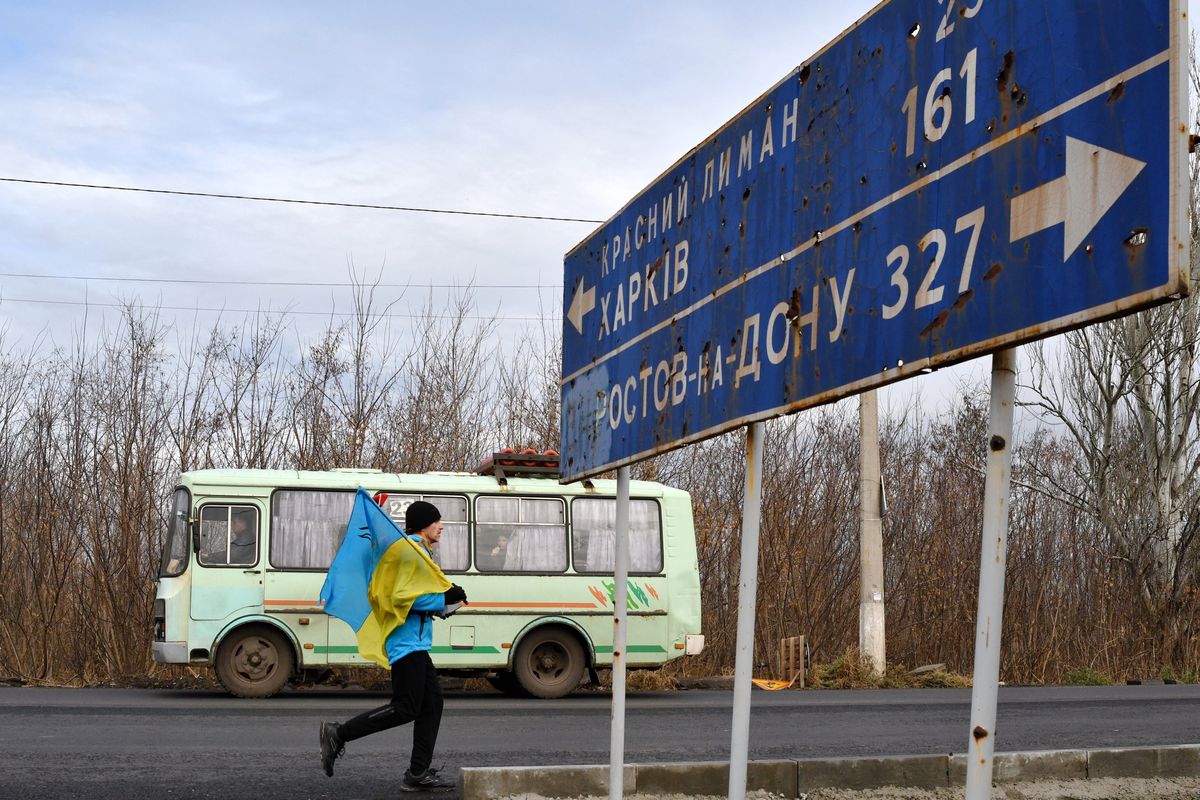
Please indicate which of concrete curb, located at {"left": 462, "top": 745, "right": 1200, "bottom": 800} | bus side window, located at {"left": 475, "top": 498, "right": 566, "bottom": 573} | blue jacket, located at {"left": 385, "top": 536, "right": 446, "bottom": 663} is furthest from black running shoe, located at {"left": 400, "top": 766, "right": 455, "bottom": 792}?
bus side window, located at {"left": 475, "top": 498, "right": 566, "bottom": 573}

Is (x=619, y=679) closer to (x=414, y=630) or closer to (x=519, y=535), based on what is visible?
(x=414, y=630)

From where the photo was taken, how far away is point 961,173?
2947mm

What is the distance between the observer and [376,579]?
8.50 metres

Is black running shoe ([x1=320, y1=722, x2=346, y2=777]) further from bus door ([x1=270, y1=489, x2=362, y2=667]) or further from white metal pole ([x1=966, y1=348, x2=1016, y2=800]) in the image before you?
bus door ([x1=270, y1=489, x2=362, y2=667])

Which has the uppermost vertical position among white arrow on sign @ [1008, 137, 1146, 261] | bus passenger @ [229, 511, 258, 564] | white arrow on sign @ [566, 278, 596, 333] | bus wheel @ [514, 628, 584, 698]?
white arrow on sign @ [566, 278, 596, 333]

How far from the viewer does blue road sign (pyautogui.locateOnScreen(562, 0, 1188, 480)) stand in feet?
7.94

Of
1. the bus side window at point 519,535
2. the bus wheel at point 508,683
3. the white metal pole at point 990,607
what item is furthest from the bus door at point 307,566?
the white metal pole at point 990,607

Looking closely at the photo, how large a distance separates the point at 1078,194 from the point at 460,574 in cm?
1445

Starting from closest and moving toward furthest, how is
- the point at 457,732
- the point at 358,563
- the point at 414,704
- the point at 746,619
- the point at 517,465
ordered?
the point at 746,619 → the point at 414,704 → the point at 358,563 → the point at 457,732 → the point at 517,465

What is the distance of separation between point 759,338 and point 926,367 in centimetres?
106

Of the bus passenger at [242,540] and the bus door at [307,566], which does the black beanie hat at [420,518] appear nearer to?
the bus door at [307,566]

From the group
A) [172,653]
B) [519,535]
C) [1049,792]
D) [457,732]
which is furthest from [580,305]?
[519,535]

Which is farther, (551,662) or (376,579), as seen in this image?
(551,662)

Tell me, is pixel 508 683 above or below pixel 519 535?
below
